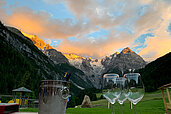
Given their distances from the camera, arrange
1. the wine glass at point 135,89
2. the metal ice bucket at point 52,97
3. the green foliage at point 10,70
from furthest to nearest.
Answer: the green foliage at point 10,70 < the wine glass at point 135,89 < the metal ice bucket at point 52,97

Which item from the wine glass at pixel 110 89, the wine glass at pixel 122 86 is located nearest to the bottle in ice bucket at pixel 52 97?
the wine glass at pixel 110 89

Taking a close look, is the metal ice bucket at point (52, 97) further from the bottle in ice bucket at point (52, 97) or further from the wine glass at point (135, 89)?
the wine glass at point (135, 89)

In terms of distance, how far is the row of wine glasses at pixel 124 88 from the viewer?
158cm

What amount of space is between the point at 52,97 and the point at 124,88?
930mm

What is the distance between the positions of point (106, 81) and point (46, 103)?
917 millimetres

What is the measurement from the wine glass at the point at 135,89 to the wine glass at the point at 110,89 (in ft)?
0.45

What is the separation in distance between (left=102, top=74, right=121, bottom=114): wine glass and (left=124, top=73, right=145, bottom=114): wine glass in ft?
0.45

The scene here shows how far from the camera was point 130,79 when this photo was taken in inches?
65.6

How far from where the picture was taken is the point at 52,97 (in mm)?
1076

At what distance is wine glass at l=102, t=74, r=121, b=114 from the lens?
163cm

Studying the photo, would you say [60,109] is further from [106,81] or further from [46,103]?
[106,81]

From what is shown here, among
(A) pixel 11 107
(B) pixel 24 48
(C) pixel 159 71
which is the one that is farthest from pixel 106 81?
(B) pixel 24 48

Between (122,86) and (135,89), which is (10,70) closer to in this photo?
(122,86)

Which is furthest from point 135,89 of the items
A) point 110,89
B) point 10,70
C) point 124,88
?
point 10,70
